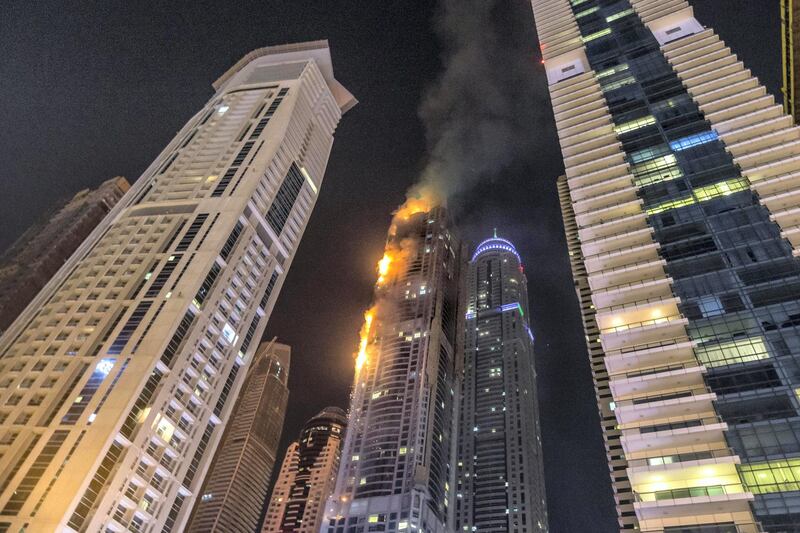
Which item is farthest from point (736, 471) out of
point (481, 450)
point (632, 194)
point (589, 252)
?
point (481, 450)

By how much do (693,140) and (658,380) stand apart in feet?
125

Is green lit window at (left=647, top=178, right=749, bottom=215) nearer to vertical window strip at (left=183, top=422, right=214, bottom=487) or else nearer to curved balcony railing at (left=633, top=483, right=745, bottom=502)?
curved balcony railing at (left=633, top=483, right=745, bottom=502)

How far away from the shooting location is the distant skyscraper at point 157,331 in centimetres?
5928

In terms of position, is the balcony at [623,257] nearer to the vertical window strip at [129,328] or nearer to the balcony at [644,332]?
the balcony at [644,332]

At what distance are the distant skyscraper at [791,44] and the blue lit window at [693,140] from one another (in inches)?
536

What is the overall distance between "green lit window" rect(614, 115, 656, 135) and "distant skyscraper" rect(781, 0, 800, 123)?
2170 centimetres

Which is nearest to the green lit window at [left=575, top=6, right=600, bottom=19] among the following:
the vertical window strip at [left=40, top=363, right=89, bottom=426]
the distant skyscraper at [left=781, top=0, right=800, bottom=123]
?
the distant skyscraper at [left=781, top=0, right=800, bottom=123]

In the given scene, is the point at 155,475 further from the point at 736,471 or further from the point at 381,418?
the point at 381,418

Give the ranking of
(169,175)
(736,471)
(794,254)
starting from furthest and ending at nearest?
(169,175) → (794,254) → (736,471)

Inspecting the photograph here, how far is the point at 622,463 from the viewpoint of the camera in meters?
88.6

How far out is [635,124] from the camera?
8388cm

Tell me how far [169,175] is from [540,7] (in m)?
84.8

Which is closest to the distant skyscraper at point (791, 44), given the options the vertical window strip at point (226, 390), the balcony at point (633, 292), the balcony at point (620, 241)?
the balcony at point (620, 241)

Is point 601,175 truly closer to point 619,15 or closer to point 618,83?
point 618,83
